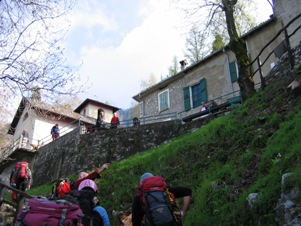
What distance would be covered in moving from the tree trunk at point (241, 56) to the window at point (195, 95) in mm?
8097

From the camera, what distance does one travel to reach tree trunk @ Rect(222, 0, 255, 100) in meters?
13.3

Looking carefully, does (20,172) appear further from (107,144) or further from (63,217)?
(107,144)

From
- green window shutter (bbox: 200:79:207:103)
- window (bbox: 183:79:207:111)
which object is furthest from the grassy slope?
window (bbox: 183:79:207:111)

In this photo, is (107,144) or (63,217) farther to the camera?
(107,144)

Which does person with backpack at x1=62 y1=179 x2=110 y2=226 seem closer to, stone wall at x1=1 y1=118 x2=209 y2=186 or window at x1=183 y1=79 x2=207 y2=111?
stone wall at x1=1 y1=118 x2=209 y2=186

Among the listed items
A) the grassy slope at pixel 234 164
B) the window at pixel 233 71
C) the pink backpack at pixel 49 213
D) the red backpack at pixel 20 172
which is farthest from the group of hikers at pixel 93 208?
the window at pixel 233 71

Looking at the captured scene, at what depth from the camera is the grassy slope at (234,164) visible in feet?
19.5

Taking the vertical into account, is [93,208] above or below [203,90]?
below

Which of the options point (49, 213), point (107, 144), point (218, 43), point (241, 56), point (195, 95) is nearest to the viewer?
point (49, 213)

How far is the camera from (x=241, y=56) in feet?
45.9

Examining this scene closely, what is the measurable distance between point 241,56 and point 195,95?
31.3ft

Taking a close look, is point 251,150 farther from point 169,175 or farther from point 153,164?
point 153,164

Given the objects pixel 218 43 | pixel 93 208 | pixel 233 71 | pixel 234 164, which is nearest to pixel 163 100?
pixel 218 43

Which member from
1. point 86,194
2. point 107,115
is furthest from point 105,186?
point 107,115
